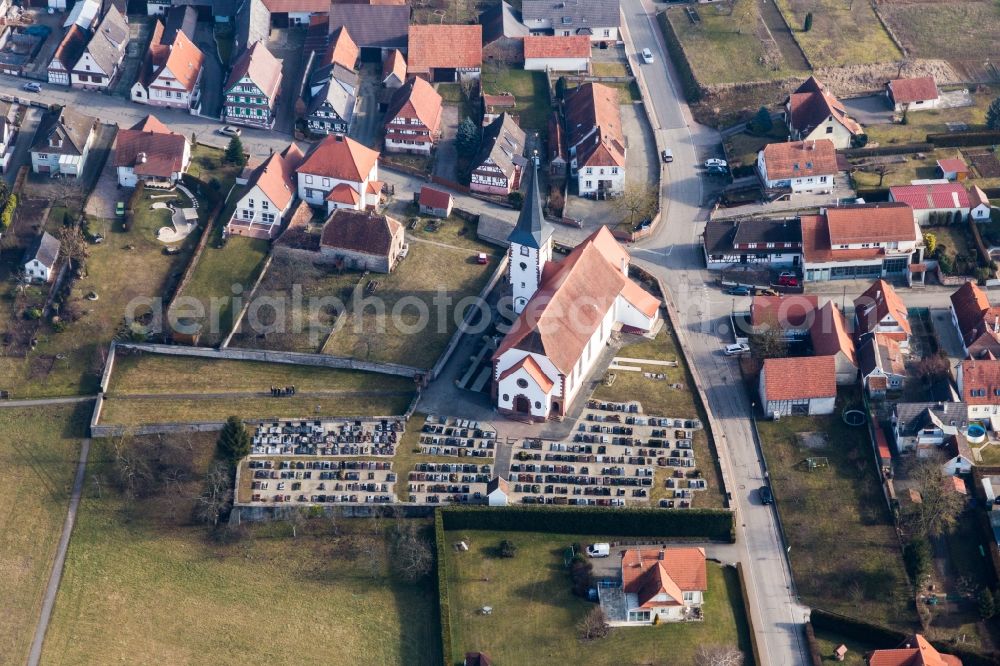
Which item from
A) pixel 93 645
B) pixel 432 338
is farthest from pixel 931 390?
pixel 93 645

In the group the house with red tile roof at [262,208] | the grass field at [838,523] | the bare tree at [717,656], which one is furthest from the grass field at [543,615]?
the house with red tile roof at [262,208]

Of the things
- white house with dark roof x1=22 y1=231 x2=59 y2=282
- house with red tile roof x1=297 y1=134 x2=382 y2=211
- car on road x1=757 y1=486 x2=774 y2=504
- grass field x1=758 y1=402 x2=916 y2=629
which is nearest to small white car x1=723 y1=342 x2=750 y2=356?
grass field x1=758 y1=402 x2=916 y2=629

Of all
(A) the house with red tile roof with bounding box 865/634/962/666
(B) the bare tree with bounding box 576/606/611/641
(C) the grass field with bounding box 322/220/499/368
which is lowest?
(A) the house with red tile roof with bounding box 865/634/962/666

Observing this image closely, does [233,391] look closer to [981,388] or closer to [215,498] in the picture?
[215,498]

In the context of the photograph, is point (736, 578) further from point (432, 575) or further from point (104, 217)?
point (104, 217)

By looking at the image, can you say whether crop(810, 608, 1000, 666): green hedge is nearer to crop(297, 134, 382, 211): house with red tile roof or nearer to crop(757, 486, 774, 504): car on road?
crop(757, 486, 774, 504): car on road

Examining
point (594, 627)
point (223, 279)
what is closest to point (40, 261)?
point (223, 279)
